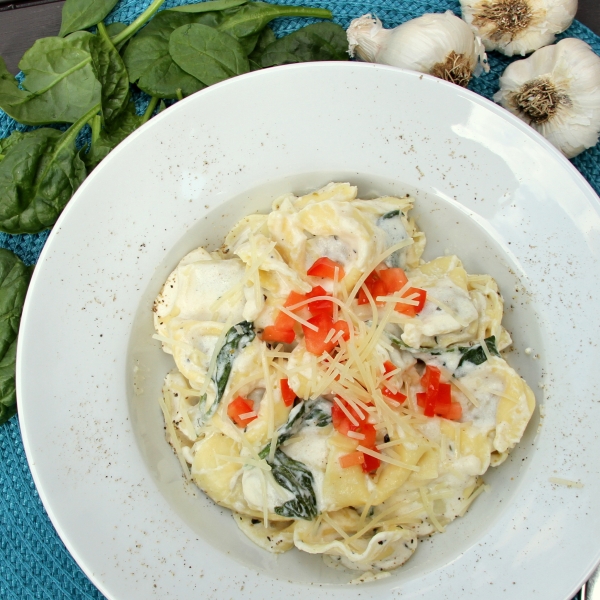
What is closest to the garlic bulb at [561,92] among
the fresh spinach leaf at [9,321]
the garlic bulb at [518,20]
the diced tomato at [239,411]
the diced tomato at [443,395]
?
the garlic bulb at [518,20]

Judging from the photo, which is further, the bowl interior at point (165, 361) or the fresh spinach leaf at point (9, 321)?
the fresh spinach leaf at point (9, 321)

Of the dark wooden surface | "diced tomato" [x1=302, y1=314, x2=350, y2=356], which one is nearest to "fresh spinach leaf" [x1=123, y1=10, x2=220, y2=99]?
the dark wooden surface

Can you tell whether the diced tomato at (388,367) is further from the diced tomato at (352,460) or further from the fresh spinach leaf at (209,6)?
the fresh spinach leaf at (209,6)

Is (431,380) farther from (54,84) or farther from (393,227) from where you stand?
(54,84)

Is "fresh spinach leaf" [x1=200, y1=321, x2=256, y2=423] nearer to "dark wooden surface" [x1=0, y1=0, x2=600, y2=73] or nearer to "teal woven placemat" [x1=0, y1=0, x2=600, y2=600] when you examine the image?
"teal woven placemat" [x1=0, y1=0, x2=600, y2=600]

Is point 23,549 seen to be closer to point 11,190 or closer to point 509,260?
point 11,190

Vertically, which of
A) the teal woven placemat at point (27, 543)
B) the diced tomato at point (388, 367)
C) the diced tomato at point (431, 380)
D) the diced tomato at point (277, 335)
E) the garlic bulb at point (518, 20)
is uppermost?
the garlic bulb at point (518, 20)

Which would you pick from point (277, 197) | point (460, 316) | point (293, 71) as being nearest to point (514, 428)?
point (460, 316)
